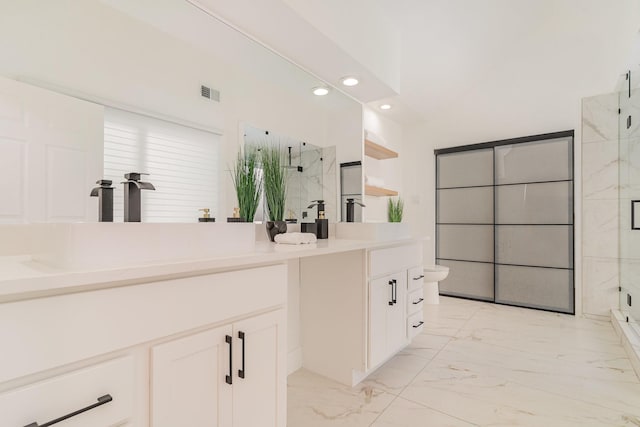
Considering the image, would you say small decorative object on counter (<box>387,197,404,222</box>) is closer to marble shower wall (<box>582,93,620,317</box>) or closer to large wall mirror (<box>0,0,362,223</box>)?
marble shower wall (<box>582,93,620,317</box>)

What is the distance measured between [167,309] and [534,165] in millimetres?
3942

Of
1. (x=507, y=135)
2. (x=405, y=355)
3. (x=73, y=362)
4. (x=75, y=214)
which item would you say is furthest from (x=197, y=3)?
(x=507, y=135)

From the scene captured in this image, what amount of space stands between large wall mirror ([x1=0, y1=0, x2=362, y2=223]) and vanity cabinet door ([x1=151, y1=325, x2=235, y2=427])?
1.62ft

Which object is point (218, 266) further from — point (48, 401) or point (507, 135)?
point (507, 135)

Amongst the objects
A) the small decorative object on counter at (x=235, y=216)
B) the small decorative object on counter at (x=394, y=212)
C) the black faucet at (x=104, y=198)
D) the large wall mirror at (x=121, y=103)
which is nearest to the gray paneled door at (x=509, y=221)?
the small decorative object on counter at (x=394, y=212)

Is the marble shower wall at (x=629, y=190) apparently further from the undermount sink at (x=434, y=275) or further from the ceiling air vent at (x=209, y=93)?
the ceiling air vent at (x=209, y=93)

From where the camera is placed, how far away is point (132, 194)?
113cm

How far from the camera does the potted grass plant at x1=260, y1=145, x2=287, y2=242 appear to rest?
1.72 meters

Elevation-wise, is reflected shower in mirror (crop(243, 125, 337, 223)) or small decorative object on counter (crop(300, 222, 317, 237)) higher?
reflected shower in mirror (crop(243, 125, 337, 223))

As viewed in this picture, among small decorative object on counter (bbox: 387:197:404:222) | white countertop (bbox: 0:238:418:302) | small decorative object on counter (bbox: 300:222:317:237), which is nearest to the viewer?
white countertop (bbox: 0:238:418:302)

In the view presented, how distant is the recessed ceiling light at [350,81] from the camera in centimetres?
225

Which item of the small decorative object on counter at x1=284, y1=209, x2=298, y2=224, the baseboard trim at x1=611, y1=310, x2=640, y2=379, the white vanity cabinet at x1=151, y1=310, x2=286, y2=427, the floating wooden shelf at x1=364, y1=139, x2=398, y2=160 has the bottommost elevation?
the baseboard trim at x1=611, y1=310, x2=640, y2=379

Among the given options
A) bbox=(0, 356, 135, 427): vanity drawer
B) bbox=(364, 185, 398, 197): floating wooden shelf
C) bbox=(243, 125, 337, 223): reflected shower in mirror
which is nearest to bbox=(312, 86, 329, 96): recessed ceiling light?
bbox=(243, 125, 337, 223): reflected shower in mirror

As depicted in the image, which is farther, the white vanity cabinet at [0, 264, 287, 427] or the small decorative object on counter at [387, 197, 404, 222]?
the small decorative object on counter at [387, 197, 404, 222]
